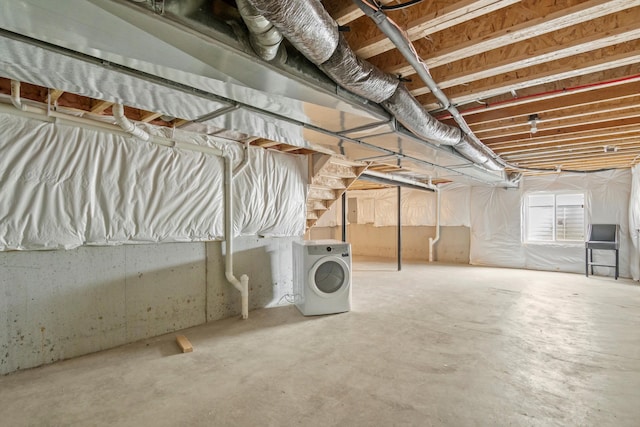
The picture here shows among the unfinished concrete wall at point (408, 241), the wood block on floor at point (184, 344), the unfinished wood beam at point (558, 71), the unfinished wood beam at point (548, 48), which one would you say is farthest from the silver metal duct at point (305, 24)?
the unfinished concrete wall at point (408, 241)

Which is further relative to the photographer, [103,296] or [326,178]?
[326,178]

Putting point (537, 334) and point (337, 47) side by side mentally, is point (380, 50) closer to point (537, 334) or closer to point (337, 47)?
point (337, 47)

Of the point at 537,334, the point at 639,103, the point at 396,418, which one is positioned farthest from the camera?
the point at 537,334

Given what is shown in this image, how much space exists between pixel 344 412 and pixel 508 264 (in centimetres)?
628

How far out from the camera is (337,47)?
147 centimetres

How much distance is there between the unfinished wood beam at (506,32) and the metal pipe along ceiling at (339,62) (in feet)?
0.58

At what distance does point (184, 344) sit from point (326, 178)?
2.61 m

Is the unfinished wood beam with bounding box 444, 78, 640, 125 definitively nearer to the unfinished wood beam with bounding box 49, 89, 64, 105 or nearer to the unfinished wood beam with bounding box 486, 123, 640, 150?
the unfinished wood beam with bounding box 486, 123, 640, 150

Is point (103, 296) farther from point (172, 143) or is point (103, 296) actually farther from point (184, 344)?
point (172, 143)

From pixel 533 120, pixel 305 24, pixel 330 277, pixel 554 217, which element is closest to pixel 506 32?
pixel 305 24

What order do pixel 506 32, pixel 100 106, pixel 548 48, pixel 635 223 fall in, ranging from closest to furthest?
pixel 506 32, pixel 548 48, pixel 100 106, pixel 635 223

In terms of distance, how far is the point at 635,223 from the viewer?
5.27 meters

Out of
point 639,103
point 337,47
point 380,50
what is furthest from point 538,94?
point 337,47

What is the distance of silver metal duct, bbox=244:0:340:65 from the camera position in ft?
3.43
